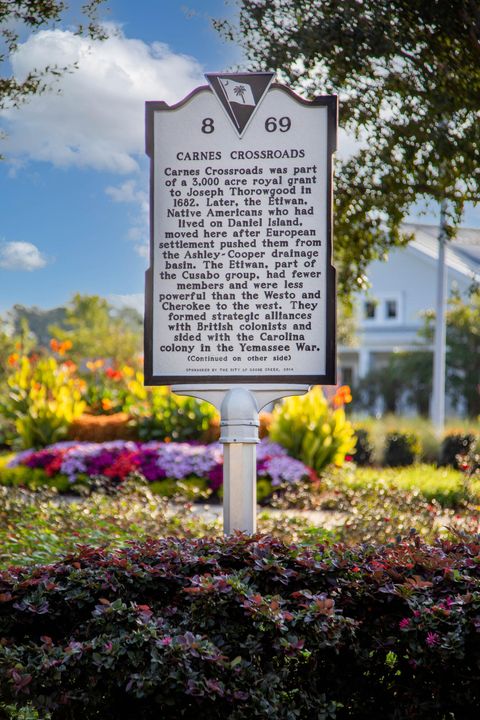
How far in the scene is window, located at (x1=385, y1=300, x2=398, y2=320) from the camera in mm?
34344

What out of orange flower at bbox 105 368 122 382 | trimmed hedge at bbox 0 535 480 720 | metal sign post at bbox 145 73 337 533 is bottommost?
trimmed hedge at bbox 0 535 480 720

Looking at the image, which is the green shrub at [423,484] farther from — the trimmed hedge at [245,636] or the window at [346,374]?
the window at [346,374]

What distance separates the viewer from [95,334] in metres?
37.4

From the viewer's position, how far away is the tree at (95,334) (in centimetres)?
3472

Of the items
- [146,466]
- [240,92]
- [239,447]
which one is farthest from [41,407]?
[240,92]

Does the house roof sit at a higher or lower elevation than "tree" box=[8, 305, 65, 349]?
higher

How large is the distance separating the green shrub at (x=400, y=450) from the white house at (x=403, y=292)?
1597 centimetres

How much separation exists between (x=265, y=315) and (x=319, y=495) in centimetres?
501

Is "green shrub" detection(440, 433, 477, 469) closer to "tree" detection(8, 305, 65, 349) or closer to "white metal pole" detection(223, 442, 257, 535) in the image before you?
"white metal pole" detection(223, 442, 257, 535)

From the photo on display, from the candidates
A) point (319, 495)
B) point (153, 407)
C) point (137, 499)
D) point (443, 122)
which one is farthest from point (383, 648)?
point (153, 407)

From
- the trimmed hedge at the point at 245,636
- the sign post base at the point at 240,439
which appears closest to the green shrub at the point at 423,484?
the sign post base at the point at 240,439

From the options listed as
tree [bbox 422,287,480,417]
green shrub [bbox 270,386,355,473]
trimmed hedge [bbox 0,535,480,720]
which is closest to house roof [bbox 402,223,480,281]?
tree [bbox 422,287,480,417]

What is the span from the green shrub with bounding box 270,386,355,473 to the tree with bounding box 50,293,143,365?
17896 mm

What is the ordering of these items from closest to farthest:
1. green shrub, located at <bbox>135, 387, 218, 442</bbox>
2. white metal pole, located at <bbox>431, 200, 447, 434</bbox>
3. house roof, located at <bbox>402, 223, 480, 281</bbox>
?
1. green shrub, located at <bbox>135, 387, 218, 442</bbox>
2. white metal pole, located at <bbox>431, 200, 447, 434</bbox>
3. house roof, located at <bbox>402, 223, 480, 281</bbox>
